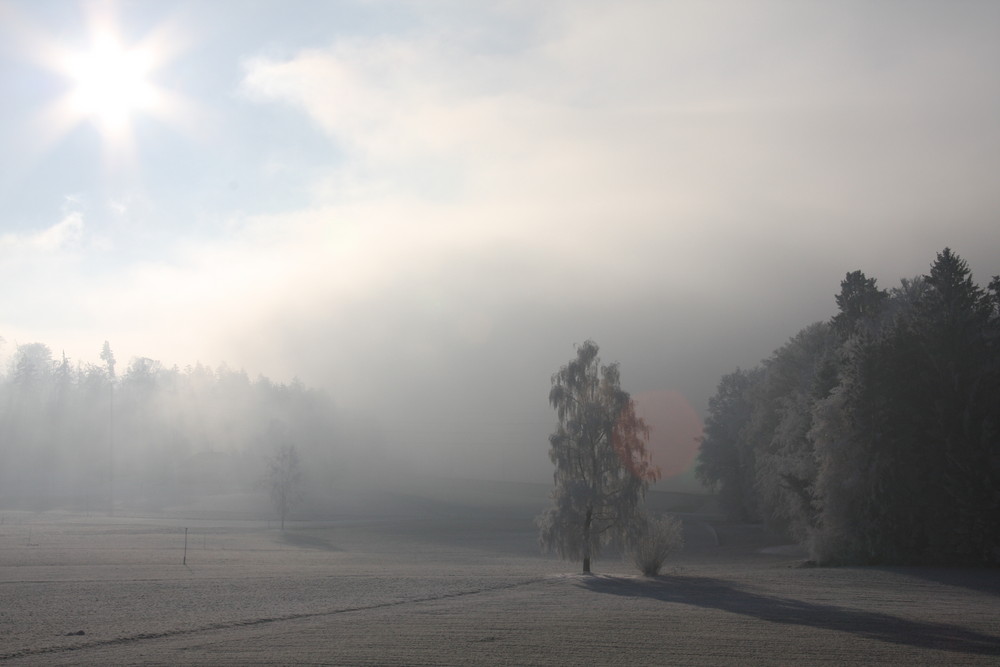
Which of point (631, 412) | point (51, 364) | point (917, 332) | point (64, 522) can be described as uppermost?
point (51, 364)

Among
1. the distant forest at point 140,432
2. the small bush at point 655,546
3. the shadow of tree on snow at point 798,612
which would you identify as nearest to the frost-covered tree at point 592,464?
the small bush at point 655,546

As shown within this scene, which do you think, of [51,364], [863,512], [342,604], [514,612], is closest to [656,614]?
[514,612]

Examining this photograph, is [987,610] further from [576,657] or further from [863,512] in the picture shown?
[863,512]

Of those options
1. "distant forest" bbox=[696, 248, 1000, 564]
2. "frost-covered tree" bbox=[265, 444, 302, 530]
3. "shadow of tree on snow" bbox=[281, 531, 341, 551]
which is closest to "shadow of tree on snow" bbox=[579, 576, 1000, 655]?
"distant forest" bbox=[696, 248, 1000, 564]

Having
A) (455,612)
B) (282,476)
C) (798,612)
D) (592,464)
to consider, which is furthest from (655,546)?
(282,476)

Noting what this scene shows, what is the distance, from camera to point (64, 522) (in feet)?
219

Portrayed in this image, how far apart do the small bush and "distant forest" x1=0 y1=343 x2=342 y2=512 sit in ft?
261

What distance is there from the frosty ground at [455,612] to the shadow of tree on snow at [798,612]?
2.8 inches

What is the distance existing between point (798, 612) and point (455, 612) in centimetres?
906

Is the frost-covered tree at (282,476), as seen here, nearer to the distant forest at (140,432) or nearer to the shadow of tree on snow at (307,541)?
the shadow of tree on snow at (307,541)

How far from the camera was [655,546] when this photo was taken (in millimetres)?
31547

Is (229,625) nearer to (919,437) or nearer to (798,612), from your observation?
(798,612)

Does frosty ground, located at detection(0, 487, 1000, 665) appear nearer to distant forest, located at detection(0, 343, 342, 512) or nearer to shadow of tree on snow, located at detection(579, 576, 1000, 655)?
shadow of tree on snow, located at detection(579, 576, 1000, 655)

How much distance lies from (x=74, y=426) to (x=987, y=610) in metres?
130
